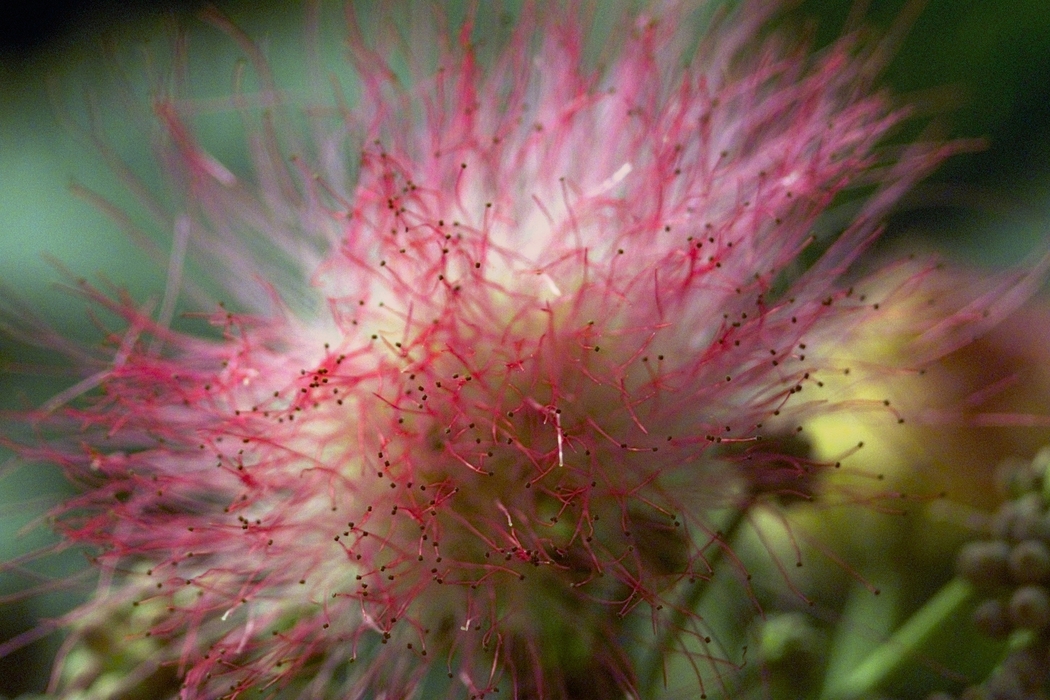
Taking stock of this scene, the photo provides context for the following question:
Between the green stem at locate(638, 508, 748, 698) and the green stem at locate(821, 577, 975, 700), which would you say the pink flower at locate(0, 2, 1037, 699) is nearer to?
the green stem at locate(638, 508, 748, 698)

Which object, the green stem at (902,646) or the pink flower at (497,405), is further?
the green stem at (902,646)

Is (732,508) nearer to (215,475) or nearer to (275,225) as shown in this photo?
(215,475)

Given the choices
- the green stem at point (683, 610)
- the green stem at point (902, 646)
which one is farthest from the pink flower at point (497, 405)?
the green stem at point (902, 646)

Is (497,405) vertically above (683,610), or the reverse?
(497,405)

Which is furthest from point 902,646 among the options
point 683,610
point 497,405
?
point 497,405

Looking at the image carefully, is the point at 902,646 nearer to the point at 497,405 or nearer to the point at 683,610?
the point at 683,610

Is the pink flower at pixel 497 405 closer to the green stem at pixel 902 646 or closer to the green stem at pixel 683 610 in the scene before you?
the green stem at pixel 683 610

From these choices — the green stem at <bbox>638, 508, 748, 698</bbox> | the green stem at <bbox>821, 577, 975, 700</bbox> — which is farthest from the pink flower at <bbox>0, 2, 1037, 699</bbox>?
the green stem at <bbox>821, 577, 975, 700</bbox>
